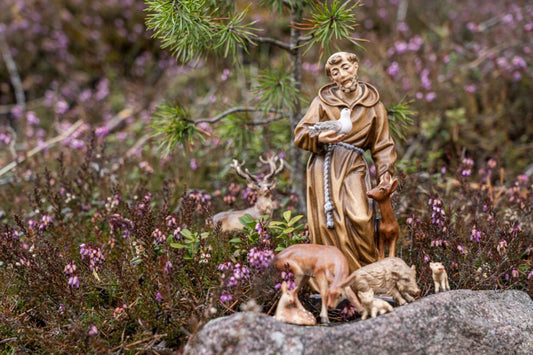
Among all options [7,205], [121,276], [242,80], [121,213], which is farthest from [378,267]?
[242,80]

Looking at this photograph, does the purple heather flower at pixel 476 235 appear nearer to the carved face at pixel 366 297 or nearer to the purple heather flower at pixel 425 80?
the carved face at pixel 366 297

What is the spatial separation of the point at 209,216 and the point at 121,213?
90cm

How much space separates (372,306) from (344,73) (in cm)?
139

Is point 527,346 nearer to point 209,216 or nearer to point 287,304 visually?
point 287,304

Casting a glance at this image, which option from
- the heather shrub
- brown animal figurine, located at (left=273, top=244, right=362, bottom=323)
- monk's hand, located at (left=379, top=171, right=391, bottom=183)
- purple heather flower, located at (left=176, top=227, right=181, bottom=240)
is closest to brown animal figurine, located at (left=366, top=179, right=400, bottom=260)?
monk's hand, located at (left=379, top=171, right=391, bottom=183)

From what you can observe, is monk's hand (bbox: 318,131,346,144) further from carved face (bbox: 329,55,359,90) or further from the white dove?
carved face (bbox: 329,55,359,90)

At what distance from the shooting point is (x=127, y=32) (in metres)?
9.48

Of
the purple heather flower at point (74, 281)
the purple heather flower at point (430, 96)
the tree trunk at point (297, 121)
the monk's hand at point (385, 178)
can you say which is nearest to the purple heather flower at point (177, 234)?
the purple heather flower at point (74, 281)

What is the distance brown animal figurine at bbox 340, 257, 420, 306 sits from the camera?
246 cm

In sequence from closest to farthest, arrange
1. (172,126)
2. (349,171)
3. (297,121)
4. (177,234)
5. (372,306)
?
(372,306) → (349,171) → (177,234) → (172,126) → (297,121)

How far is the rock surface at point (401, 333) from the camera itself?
213cm

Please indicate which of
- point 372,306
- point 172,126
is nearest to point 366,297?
point 372,306

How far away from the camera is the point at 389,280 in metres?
2.52

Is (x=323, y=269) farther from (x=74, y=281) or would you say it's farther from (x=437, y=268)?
(x=74, y=281)
